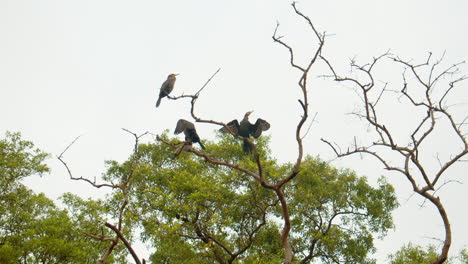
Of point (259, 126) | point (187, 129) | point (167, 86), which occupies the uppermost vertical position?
point (167, 86)

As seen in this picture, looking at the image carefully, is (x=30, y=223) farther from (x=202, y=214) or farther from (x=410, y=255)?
(x=410, y=255)

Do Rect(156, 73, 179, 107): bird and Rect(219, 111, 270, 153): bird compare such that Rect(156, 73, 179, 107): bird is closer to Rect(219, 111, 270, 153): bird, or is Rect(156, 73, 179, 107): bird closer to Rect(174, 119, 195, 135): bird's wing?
Rect(174, 119, 195, 135): bird's wing

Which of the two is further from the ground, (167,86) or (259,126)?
(167,86)

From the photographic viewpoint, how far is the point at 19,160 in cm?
2098

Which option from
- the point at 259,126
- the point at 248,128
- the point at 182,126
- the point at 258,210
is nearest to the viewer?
the point at 182,126

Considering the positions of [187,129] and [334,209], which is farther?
[334,209]

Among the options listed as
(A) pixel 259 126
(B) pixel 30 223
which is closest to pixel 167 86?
(A) pixel 259 126

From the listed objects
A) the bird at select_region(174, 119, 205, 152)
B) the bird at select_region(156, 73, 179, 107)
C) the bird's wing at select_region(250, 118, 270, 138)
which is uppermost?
the bird at select_region(156, 73, 179, 107)

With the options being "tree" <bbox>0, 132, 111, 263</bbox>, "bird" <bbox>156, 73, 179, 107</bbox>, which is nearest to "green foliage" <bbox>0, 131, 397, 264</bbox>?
"tree" <bbox>0, 132, 111, 263</bbox>

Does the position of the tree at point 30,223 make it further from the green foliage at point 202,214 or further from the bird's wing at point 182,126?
the bird's wing at point 182,126

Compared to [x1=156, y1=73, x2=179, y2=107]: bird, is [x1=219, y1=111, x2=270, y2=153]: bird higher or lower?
lower

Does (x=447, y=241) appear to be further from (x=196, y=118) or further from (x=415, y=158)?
(x=196, y=118)

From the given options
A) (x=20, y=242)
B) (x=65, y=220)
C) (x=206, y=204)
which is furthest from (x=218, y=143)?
(x=20, y=242)

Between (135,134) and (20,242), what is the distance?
13842 mm
